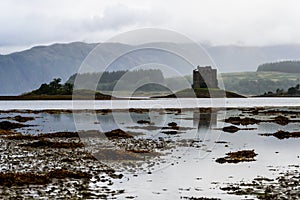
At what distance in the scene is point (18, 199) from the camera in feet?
65.8

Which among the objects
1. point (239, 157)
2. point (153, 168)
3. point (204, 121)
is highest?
point (204, 121)

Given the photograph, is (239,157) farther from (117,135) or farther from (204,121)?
(204,121)

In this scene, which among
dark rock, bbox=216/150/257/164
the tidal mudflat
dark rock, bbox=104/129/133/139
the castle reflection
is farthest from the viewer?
the castle reflection

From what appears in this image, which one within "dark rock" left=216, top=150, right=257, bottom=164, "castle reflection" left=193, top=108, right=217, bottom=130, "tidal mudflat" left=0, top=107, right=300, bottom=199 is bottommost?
"tidal mudflat" left=0, top=107, right=300, bottom=199

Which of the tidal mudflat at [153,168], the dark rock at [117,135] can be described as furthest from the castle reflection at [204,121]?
the tidal mudflat at [153,168]

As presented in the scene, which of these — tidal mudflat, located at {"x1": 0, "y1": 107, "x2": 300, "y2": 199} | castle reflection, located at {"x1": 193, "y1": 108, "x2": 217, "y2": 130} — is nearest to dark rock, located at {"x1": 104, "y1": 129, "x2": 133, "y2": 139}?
tidal mudflat, located at {"x1": 0, "y1": 107, "x2": 300, "y2": 199}

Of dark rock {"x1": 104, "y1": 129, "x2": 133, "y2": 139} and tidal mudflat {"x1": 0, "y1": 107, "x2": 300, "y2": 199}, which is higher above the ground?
dark rock {"x1": 104, "y1": 129, "x2": 133, "y2": 139}

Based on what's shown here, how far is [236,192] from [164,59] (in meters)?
52.6

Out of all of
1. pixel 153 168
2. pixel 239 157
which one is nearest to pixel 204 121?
pixel 239 157

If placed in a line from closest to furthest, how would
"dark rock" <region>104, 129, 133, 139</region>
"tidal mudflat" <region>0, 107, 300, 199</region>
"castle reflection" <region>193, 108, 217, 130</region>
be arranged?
"tidal mudflat" <region>0, 107, 300, 199</region> → "dark rock" <region>104, 129, 133, 139</region> → "castle reflection" <region>193, 108, 217, 130</region>

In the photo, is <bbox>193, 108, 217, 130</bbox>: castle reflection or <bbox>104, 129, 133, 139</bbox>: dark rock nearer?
<bbox>104, 129, 133, 139</bbox>: dark rock

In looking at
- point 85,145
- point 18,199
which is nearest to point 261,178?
point 18,199

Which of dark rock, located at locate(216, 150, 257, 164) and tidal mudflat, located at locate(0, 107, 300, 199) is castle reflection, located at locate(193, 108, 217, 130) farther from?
dark rock, located at locate(216, 150, 257, 164)

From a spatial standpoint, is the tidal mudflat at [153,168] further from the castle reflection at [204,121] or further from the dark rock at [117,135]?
the castle reflection at [204,121]
